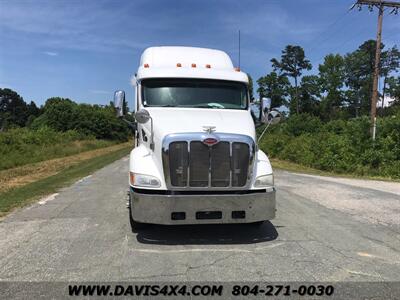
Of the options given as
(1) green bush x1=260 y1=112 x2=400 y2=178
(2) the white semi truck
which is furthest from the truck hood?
(1) green bush x1=260 y1=112 x2=400 y2=178

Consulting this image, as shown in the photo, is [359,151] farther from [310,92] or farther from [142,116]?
[310,92]

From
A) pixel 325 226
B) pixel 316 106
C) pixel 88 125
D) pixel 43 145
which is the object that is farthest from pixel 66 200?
→ pixel 316 106

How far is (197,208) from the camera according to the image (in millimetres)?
6508

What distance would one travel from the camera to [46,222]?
825 centimetres

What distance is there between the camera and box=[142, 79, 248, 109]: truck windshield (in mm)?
7715

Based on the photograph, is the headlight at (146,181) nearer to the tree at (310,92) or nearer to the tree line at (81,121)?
the tree line at (81,121)

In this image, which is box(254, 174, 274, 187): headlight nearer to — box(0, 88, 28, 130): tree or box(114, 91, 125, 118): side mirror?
box(114, 91, 125, 118): side mirror

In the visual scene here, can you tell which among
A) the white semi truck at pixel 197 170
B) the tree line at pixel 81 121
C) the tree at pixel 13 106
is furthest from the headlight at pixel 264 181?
the tree at pixel 13 106

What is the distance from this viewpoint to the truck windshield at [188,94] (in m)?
7.71

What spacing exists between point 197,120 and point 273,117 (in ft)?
6.29

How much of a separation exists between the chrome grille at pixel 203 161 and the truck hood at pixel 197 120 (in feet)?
0.81

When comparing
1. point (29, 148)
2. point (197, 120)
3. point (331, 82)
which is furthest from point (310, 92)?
point (197, 120)

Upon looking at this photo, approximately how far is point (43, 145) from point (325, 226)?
1439 inches

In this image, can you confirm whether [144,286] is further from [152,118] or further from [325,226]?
[325,226]
